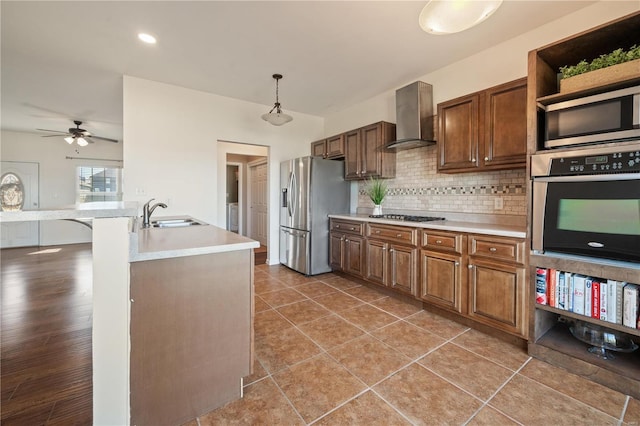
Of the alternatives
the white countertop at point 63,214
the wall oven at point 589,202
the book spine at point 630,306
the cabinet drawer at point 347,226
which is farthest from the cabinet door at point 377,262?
the white countertop at point 63,214

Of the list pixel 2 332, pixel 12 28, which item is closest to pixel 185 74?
pixel 12 28

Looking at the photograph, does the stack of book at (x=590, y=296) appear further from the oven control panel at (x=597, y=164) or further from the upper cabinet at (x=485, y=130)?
the upper cabinet at (x=485, y=130)

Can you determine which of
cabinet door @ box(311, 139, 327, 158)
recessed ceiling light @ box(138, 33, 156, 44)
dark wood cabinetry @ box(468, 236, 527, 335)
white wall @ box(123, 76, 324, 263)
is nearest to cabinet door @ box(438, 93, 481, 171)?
dark wood cabinetry @ box(468, 236, 527, 335)

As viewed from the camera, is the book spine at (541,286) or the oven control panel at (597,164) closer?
the oven control panel at (597,164)

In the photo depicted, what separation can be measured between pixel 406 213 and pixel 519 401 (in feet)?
8.08

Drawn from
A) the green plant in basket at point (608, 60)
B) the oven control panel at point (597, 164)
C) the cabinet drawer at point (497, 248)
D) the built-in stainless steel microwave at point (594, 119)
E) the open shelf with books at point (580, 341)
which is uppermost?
the green plant in basket at point (608, 60)

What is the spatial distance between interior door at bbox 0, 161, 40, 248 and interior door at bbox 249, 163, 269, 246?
15.6 ft

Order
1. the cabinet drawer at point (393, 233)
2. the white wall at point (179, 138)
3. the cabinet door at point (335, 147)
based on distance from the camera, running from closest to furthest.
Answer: the cabinet drawer at point (393, 233), the white wall at point (179, 138), the cabinet door at point (335, 147)

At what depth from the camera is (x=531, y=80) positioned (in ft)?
6.56

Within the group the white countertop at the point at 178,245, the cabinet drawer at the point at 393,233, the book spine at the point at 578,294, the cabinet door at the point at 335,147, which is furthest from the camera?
the cabinet door at the point at 335,147

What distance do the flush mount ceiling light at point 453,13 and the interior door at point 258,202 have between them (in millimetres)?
4854

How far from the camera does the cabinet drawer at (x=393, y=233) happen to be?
2879mm

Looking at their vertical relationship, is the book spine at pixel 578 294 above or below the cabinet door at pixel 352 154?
below

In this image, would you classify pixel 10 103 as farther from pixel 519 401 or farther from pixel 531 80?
pixel 519 401
